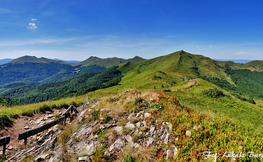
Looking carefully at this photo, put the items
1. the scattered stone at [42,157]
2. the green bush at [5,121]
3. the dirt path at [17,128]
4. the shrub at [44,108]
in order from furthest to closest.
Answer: the shrub at [44,108], the green bush at [5,121], the dirt path at [17,128], the scattered stone at [42,157]

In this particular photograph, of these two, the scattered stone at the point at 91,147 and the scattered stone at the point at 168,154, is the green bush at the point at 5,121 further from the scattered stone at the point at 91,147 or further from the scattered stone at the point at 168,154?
the scattered stone at the point at 168,154

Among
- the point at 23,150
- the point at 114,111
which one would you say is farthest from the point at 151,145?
the point at 23,150

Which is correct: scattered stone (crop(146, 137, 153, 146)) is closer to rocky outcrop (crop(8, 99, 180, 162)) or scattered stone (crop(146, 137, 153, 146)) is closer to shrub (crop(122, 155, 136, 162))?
rocky outcrop (crop(8, 99, 180, 162))

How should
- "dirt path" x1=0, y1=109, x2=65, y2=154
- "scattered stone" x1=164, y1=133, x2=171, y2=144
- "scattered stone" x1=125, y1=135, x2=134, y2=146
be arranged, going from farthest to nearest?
"dirt path" x1=0, y1=109, x2=65, y2=154, "scattered stone" x1=125, y1=135, x2=134, y2=146, "scattered stone" x1=164, y1=133, x2=171, y2=144

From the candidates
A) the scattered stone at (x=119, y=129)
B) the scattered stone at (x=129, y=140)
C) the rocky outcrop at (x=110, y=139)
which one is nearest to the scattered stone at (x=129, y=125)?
the rocky outcrop at (x=110, y=139)

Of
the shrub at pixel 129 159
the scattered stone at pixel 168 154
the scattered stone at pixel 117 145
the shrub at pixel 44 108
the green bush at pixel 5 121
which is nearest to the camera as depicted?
the scattered stone at pixel 168 154

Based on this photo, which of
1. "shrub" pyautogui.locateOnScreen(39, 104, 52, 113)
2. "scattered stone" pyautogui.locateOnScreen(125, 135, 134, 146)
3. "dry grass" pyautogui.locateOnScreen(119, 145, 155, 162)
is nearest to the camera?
"dry grass" pyautogui.locateOnScreen(119, 145, 155, 162)

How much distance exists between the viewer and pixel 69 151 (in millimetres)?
7355

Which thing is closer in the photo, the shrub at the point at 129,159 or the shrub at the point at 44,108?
the shrub at the point at 129,159

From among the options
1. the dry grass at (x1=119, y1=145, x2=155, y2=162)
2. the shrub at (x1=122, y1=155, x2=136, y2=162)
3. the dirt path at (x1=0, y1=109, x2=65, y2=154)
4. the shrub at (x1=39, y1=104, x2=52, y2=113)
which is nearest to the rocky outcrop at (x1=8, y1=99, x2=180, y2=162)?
the dry grass at (x1=119, y1=145, x2=155, y2=162)

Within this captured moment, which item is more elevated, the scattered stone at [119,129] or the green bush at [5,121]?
the scattered stone at [119,129]

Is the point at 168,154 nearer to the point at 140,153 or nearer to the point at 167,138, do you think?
the point at 167,138

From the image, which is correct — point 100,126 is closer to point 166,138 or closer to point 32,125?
point 166,138

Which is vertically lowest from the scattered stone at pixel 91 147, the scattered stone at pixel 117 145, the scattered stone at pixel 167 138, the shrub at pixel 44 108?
the shrub at pixel 44 108
